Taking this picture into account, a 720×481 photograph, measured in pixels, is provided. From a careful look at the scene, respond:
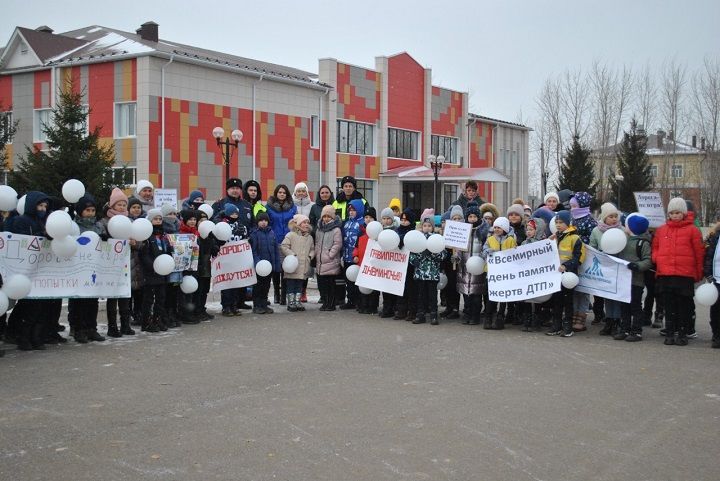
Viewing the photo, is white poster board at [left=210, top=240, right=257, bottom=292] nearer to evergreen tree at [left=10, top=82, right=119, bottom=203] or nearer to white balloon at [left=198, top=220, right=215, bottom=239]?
white balloon at [left=198, top=220, right=215, bottom=239]

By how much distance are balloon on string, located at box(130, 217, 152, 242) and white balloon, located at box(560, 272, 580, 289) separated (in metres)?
6.06

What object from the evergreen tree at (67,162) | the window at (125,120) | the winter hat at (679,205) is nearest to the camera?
the winter hat at (679,205)

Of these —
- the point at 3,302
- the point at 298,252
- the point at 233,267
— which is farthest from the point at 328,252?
the point at 3,302

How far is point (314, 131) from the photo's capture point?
3878 centimetres

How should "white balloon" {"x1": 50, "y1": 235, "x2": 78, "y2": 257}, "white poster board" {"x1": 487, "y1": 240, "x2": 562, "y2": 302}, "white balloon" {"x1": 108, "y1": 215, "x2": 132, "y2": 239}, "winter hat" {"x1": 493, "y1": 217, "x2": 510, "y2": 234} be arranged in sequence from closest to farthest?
"white balloon" {"x1": 50, "y1": 235, "x2": 78, "y2": 257}, "white balloon" {"x1": 108, "y1": 215, "x2": 132, "y2": 239}, "white poster board" {"x1": 487, "y1": 240, "x2": 562, "y2": 302}, "winter hat" {"x1": 493, "y1": 217, "x2": 510, "y2": 234}

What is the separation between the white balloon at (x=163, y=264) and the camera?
10969 millimetres

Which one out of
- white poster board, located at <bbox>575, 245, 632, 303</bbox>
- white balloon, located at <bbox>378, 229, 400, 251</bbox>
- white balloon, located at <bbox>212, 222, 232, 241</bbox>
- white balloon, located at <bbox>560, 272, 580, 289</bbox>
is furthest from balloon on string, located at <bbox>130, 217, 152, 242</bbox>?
white poster board, located at <bbox>575, 245, 632, 303</bbox>

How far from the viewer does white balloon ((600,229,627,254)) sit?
36.9 feet

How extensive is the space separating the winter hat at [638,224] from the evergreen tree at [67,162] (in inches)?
543

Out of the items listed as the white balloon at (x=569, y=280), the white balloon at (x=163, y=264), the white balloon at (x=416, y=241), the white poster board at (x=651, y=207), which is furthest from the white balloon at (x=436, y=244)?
the white balloon at (x=163, y=264)

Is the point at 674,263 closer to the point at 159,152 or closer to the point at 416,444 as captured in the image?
the point at 416,444

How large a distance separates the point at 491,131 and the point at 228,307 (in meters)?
43.2

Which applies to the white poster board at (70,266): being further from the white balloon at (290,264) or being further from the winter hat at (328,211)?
the winter hat at (328,211)

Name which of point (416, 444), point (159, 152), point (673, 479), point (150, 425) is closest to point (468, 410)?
point (416, 444)
